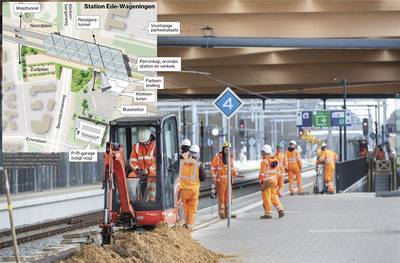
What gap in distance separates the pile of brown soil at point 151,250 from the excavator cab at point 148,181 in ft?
7.39

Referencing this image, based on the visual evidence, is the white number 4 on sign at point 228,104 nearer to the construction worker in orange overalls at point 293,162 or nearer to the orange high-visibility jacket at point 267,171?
the orange high-visibility jacket at point 267,171

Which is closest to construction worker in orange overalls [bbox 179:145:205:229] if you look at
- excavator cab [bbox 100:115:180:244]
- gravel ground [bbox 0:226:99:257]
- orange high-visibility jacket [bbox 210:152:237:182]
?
excavator cab [bbox 100:115:180:244]

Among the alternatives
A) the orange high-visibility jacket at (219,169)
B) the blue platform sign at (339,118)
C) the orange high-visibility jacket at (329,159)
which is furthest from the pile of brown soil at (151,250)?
the blue platform sign at (339,118)

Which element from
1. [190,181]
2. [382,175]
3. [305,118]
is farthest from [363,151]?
[190,181]

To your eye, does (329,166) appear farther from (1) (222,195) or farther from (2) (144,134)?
(2) (144,134)

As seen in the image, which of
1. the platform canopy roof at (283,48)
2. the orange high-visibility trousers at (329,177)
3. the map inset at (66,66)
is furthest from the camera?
the orange high-visibility trousers at (329,177)

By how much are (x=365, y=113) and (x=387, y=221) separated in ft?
250

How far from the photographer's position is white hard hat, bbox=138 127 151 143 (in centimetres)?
1557

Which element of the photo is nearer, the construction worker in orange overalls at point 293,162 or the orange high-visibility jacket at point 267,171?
the orange high-visibility jacket at point 267,171

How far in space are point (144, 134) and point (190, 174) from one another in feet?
4.66

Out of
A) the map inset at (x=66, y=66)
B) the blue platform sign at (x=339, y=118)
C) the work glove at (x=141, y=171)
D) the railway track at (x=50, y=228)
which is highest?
the map inset at (x=66, y=66)

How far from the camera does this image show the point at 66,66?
2153 cm

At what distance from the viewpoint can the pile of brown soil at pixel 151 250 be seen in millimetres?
10906

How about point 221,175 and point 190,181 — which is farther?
point 221,175
